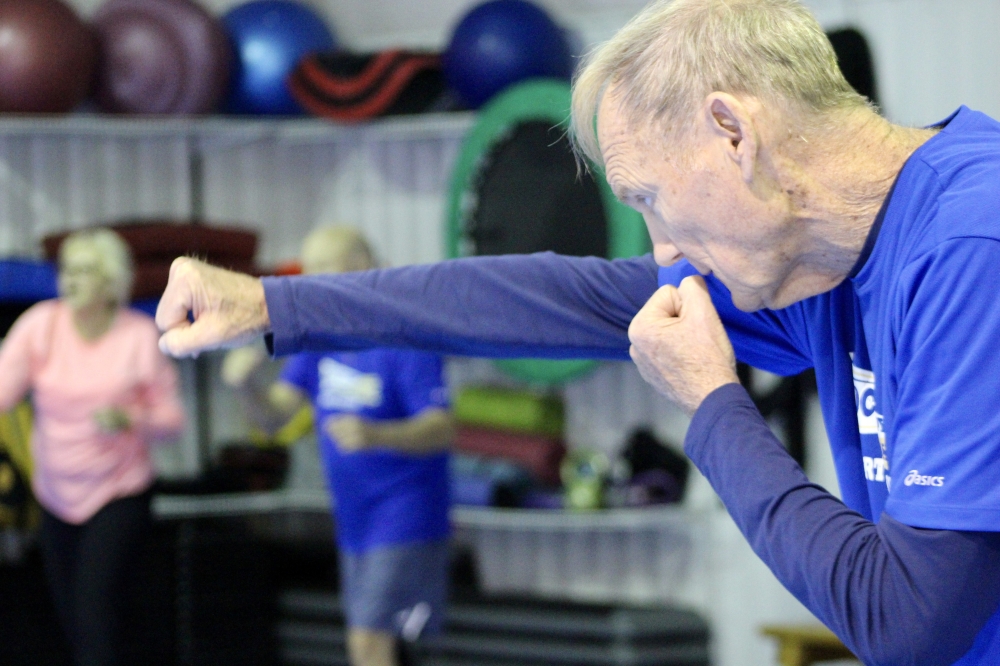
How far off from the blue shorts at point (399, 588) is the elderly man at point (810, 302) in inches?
72.7

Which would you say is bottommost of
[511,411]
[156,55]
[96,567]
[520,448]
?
[96,567]

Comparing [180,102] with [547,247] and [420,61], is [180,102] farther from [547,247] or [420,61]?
[547,247]

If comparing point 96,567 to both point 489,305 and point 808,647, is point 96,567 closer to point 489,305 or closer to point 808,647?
point 808,647

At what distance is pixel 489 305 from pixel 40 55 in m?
2.91

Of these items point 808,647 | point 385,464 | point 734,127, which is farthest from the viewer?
point 808,647

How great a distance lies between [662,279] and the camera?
135 centimetres

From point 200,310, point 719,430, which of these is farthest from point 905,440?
point 200,310

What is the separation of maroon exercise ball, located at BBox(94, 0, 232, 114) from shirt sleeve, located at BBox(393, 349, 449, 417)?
4.92 feet

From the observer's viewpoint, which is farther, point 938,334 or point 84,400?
point 84,400

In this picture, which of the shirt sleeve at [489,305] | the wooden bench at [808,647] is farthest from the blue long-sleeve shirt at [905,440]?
the wooden bench at [808,647]

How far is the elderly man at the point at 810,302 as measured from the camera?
0.89 m

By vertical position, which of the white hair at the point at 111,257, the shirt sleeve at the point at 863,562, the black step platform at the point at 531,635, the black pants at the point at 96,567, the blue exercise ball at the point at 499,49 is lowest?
the black step platform at the point at 531,635

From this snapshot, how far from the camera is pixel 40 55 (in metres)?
3.73

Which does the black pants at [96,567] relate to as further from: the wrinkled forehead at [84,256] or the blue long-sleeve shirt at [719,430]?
the blue long-sleeve shirt at [719,430]
